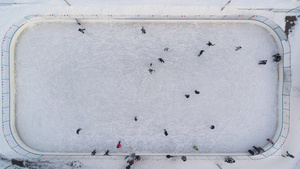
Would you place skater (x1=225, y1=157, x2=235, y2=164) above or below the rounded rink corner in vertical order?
below

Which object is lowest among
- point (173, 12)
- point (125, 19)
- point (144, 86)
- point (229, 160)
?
point (229, 160)

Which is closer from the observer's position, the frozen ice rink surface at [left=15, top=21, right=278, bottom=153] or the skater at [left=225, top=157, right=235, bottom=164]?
the skater at [left=225, top=157, right=235, bottom=164]

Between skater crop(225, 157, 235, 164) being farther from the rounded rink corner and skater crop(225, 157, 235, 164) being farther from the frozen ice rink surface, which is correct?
the frozen ice rink surface

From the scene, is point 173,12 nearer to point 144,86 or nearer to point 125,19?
point 125,19

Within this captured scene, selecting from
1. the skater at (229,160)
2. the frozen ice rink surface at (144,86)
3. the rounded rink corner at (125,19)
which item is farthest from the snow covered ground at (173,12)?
the frozen ice rink surface at (144,86)

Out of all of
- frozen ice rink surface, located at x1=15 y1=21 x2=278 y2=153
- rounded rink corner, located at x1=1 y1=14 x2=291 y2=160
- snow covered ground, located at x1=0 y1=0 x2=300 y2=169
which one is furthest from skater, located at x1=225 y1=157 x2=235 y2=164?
frozen ice rink surface, located at x1=15 y1=21 x2=278 y2=153

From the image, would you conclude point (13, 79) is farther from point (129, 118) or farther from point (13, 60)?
point (129, 118)

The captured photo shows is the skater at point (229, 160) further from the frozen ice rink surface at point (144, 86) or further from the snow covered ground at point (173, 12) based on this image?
the frozen ice rink surface at point (144, 86)

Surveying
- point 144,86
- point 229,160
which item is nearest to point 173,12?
point 144,86
